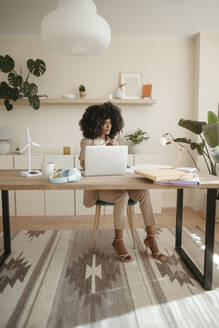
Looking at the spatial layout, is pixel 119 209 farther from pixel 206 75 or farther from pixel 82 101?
pixel 206 75

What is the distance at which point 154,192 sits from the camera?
3256mm

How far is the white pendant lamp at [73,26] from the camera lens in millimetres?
1235

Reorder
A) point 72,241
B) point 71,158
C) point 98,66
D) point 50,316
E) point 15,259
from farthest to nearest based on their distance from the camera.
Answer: point 98,66
point 71,158
point 72,241
point 15,259
point 50,316

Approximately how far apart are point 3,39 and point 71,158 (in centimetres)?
202

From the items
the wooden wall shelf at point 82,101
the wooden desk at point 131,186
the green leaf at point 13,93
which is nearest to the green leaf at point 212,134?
the wooden desk at point 131,186

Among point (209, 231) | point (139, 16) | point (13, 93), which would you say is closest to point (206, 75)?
point (139, 16)

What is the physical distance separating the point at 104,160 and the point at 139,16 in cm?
226

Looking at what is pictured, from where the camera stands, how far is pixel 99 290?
150 cm

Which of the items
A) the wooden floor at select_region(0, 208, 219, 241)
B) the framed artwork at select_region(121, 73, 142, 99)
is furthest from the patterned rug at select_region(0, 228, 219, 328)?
the framed artwork at select_region(121, 73, 142, 99)

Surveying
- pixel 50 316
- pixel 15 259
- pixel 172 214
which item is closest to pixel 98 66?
pixel 172 214

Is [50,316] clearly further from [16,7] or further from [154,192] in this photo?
[16,7]

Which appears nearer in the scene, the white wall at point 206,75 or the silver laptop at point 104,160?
the silver laptop at point 104,160

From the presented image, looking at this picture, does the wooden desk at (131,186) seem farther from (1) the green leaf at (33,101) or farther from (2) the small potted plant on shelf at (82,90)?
(2) the small potted plant on shelf at (82,90)

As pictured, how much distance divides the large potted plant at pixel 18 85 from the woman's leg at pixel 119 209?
72.4 inches
